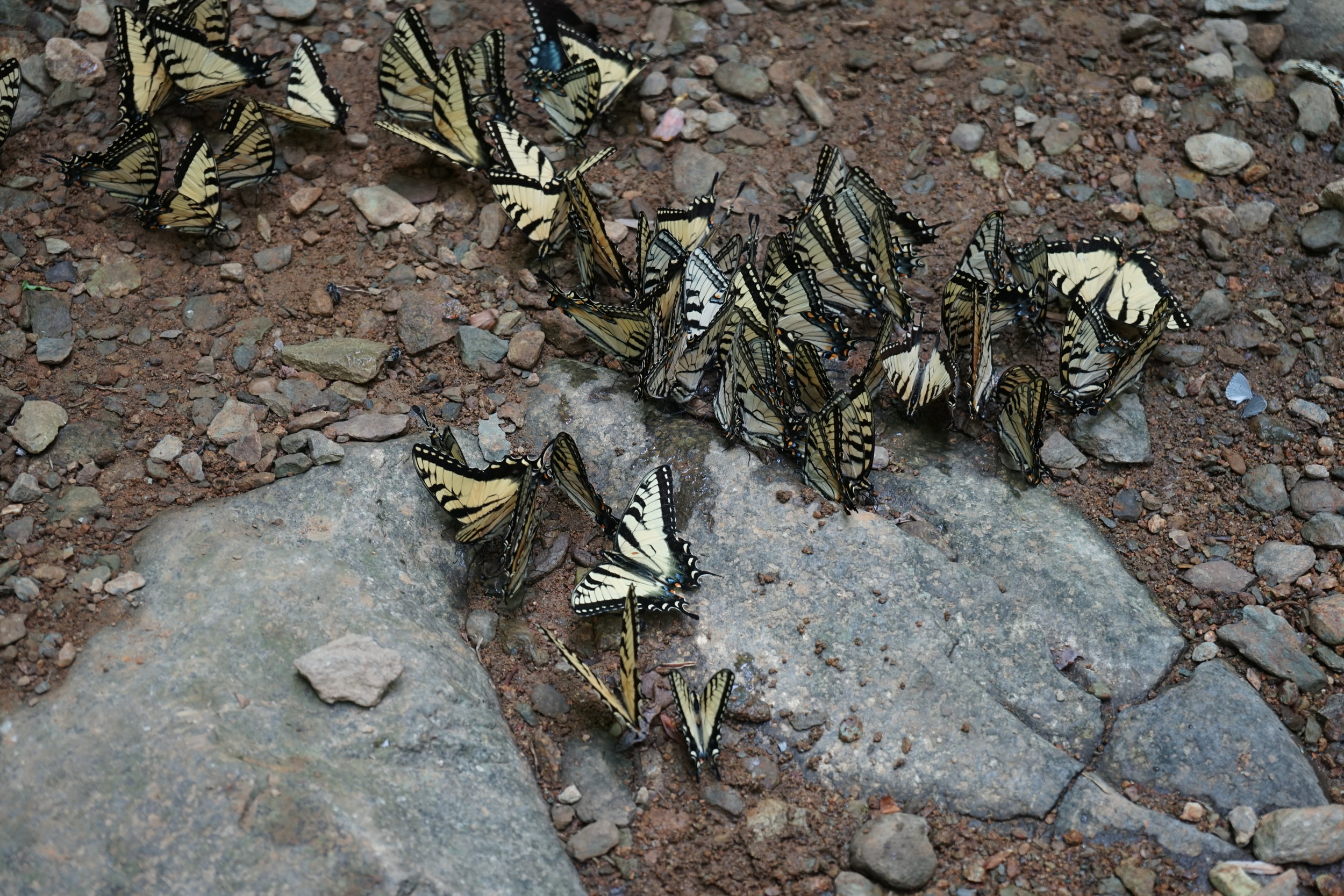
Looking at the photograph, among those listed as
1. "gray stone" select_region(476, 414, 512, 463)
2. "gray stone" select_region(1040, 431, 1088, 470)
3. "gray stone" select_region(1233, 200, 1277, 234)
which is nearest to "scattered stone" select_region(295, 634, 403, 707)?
"gray stone" select_region(476, 414, 512, 463)

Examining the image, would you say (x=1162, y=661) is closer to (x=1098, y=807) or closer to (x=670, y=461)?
(x=1098, y=807)

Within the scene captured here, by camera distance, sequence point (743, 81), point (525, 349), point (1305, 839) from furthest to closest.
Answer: point (743, 81) → point (525, 349) → point (1305, 839)

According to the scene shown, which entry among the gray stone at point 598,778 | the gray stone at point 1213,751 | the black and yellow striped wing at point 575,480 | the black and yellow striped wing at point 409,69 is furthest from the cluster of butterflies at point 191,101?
the gray stone at point 1213,751

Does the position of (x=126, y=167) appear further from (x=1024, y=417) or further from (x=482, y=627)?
(x=1024, y=417)

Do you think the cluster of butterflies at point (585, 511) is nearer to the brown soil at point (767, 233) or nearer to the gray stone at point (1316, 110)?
the brown soil at point (767, 233)

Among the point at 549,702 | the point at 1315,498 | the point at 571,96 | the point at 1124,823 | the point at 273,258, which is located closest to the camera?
the point at 1124,823

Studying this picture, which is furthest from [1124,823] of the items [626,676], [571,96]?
[571,96]

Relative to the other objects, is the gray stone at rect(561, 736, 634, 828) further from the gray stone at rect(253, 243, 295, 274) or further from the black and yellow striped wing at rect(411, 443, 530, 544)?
the gray stone at rect(253, 243, 295, 274)
